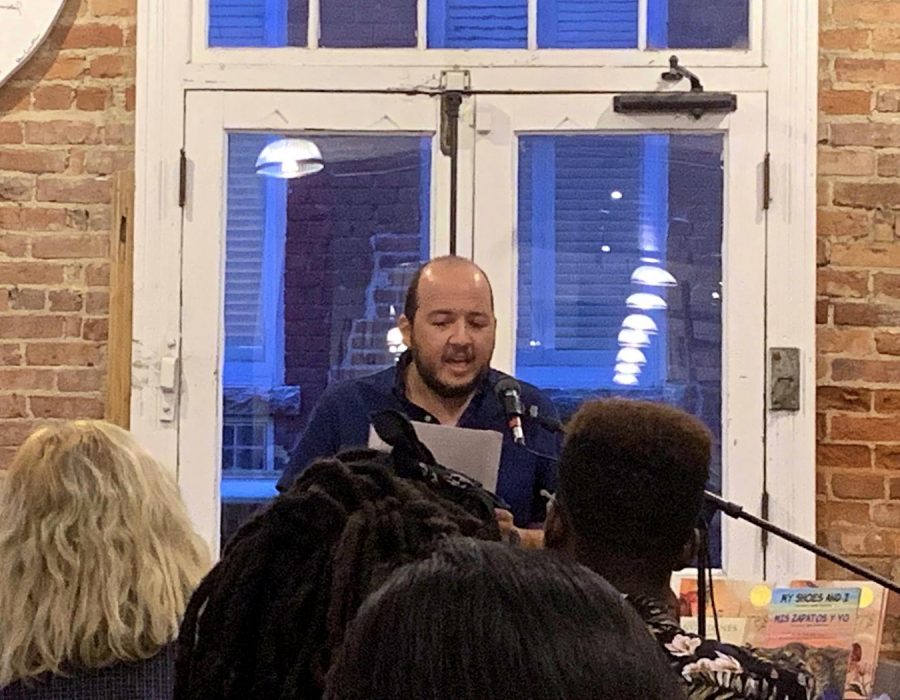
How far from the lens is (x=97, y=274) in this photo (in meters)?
3.36

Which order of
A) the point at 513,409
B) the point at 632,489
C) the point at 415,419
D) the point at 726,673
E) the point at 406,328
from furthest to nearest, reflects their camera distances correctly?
the point at 406,328
the point at 415,419
the point at 513,409
the point at 632,489
the point at 726,673

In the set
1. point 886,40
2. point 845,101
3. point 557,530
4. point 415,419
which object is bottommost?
point 557,530

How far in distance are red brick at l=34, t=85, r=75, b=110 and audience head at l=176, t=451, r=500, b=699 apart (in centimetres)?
249

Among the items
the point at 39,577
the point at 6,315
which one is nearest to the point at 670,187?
the point at 6,315

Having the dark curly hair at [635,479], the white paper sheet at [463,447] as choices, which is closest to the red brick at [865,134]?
the white paper sheet at [463,447]

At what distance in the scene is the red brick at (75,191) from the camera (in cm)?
337

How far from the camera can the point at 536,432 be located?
Result: 9.64 ft

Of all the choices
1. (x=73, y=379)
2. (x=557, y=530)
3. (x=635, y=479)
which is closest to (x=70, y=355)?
(x=73, y=379)

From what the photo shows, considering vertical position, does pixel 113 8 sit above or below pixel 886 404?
above

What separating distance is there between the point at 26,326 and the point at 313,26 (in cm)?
104

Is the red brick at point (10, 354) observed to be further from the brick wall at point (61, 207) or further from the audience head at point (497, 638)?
the audience head at point (497, 638)

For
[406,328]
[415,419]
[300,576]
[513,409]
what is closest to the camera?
[300,576]

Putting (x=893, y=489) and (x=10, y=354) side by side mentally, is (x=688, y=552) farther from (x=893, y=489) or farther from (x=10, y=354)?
(x=10, y=354)

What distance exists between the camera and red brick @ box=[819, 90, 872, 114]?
3.32 metres
